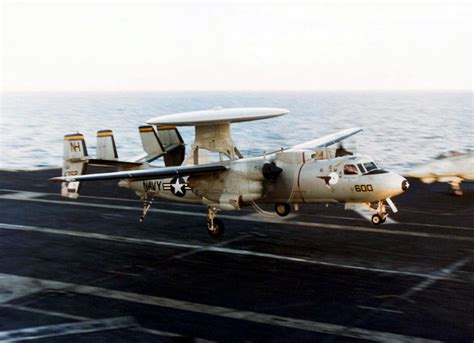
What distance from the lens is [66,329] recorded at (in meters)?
15.9

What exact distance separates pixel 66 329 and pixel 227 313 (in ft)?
14.6

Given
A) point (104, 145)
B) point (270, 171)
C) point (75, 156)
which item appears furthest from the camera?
point (104, 145)

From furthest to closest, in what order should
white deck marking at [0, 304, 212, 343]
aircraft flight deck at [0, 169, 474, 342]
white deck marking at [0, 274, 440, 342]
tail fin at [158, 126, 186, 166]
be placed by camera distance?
tail fin at [158, 126, 186, 166], aircraft flight deck at [0, 169, 474, 342], white deck marking at [0, 304, 212, 343], white deck marking at [0, 274, 440, 342]

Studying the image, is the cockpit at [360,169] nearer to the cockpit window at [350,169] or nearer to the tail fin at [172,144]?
the cockpit window at [350,169]

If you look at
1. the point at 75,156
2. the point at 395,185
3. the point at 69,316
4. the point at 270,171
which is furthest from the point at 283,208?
the point at 69,316

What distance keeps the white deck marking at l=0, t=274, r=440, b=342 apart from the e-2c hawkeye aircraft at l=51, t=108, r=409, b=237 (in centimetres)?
464

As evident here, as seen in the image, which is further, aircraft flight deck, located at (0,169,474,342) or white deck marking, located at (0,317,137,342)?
aircraft flight deck, located at (0,169,474,342)

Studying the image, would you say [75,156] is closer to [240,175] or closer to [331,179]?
[240,175]

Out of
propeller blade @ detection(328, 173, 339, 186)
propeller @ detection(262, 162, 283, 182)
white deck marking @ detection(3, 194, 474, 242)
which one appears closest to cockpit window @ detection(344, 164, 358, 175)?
propeller blade @ detection(328, 173, 339, 186)

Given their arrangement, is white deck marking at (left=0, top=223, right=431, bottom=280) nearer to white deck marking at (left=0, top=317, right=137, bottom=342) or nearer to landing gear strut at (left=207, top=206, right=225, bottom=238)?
landing gear strut at (left=207, top=206, right=225, bottom=238)

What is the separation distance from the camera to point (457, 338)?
14.9 metres

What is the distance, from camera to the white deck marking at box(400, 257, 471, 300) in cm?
1862

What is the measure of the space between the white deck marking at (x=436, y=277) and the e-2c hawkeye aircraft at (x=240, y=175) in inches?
132

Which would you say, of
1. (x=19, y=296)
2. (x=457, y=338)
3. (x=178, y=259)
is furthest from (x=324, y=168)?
(x=19, y=296)
